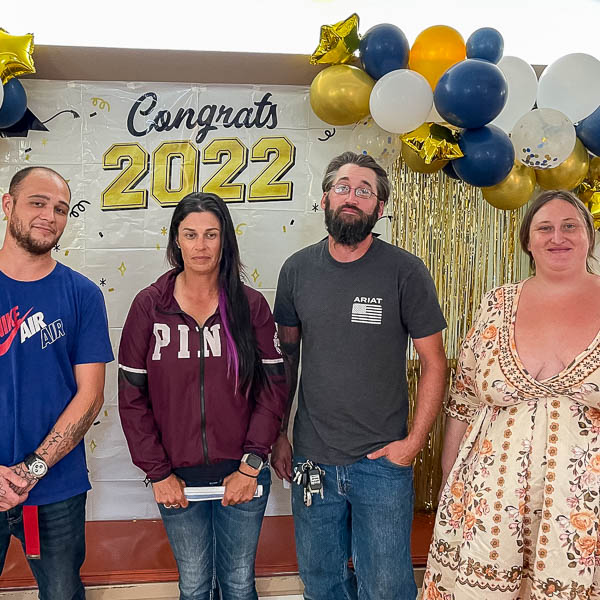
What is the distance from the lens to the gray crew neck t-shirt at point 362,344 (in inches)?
68.7

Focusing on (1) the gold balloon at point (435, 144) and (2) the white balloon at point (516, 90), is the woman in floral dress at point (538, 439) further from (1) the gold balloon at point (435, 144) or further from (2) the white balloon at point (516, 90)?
(2) the white balloon at point (516, 90)

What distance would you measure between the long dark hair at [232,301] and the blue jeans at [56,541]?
666 mm

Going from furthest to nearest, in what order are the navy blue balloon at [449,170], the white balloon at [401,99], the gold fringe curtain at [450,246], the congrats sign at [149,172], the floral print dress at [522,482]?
the gold fringe curtain at [450,246] < the congrats sign at [149,172] < the navy blue balloon at [449,170] < the white balloon at [401,99] < the floral print dress at [522,482]

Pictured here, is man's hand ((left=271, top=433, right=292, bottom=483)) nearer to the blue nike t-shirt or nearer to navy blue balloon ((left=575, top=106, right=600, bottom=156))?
the blue nike t-shirt

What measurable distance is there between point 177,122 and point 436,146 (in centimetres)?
114

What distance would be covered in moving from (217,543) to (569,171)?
6.28ft

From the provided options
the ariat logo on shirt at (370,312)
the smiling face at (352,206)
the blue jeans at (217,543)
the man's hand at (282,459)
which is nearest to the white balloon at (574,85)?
the smiling face at (352,206)

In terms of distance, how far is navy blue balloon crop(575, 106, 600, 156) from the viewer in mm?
2178

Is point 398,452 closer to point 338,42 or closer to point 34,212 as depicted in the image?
point 34,212

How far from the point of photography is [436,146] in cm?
206

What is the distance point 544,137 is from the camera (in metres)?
2.09

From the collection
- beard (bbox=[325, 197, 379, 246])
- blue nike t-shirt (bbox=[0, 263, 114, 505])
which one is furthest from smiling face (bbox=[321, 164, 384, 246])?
blue nike t-shirt (bbox=[0, 263, 114, 505])

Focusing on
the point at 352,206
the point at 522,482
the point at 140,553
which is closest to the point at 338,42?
the point at 352,206

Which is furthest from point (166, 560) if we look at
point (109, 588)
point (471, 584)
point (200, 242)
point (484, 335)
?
point (484, 335)
